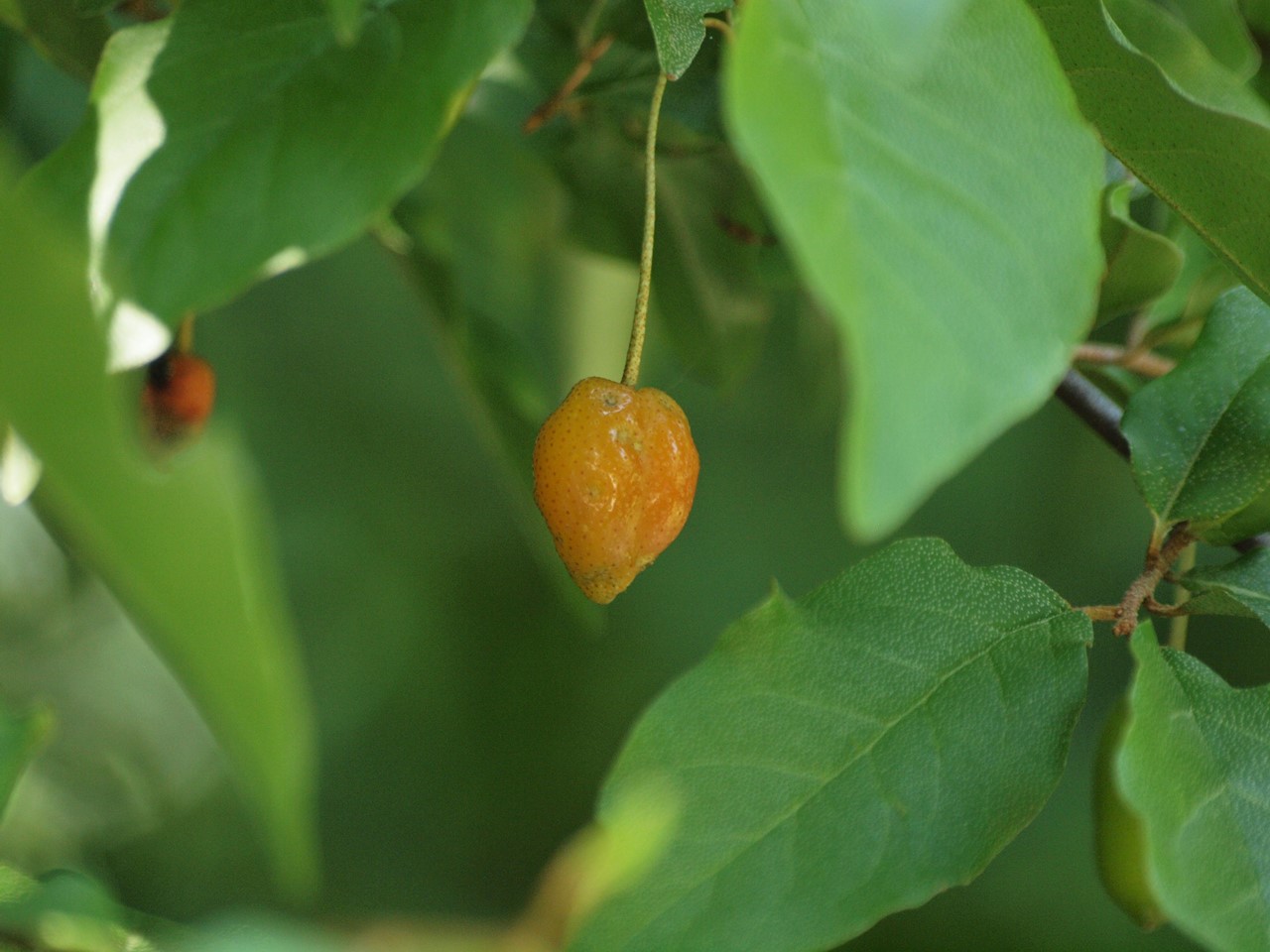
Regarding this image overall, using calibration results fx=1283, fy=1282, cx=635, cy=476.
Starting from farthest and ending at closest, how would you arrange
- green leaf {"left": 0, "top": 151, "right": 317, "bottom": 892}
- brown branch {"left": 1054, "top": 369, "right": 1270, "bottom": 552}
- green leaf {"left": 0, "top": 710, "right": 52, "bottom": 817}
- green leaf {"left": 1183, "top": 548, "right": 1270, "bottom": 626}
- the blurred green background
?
the blurred green background → brown branch {"left": 1054, "top": 369, "right": 1270, "bottom": 552} → green leaf {"left": 1183, "top": 548, "right": 1270, "bottom": 626} → green leaf {"left": 0, "top": 710, "right": 52, "bottom": 817} → green leaf {"left": 0, "top": 151, "right": 317, "bottom": 892}

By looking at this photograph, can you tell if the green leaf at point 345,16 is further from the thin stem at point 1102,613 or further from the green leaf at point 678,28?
the thin stem at point 1102,613

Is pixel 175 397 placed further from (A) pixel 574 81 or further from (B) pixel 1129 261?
(B) pixel 1129 261

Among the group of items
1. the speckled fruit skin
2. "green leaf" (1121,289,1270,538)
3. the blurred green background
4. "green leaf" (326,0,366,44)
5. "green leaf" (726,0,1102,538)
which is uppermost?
"green leaf" (326,0,366,44)

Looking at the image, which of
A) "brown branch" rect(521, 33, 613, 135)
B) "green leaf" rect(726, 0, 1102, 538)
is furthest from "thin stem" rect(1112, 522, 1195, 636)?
"brown branch" rect(521, 33, 613, 135)

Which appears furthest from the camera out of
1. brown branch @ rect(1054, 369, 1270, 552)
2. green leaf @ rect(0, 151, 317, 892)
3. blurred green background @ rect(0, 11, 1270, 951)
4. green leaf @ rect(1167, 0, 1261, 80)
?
blurred green background @ rect(0, 11, 1270, 951)

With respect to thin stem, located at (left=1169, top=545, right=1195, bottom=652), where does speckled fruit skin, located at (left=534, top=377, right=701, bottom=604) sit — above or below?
above

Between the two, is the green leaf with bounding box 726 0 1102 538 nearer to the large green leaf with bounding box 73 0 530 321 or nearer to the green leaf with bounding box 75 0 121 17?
the large green leaf with bounding box 73 0 530 321

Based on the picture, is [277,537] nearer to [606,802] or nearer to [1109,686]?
[1109,686]

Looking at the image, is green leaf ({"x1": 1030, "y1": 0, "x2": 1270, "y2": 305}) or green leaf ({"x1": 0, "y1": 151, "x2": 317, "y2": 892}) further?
green leaf ({"x1": 1030, "y1": 0, "x2": 1270, "y2": 305})
